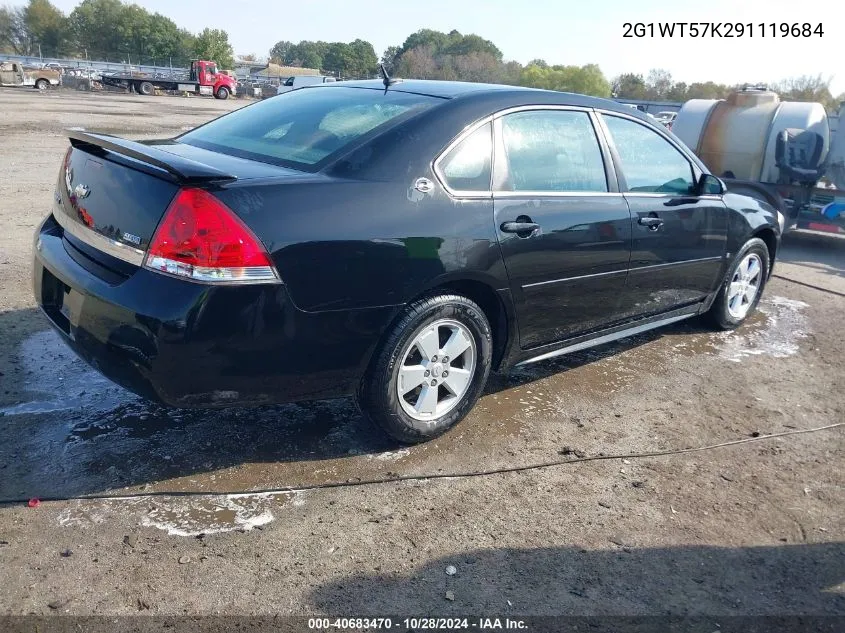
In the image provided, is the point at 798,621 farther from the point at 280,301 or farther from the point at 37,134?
the point at 37,134

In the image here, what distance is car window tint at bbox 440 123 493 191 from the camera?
3.46 meters

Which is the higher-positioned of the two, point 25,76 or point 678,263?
point 25,76

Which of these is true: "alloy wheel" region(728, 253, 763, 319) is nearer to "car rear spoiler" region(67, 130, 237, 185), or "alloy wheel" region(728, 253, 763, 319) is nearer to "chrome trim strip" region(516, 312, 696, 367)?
"chrome trim strip" region(516, 312, 696, 367)

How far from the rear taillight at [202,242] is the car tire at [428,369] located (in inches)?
→ 31.0

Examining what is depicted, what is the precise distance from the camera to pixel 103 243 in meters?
3.04

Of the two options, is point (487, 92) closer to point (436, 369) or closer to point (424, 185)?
point (424, 185)

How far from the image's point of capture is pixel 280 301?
290cm

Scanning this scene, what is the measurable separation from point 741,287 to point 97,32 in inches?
4207

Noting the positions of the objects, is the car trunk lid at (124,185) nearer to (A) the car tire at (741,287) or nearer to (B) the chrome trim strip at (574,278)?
(B) the chrome trim strip at (574,278)

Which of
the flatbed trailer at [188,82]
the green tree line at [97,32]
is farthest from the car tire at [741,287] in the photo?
the green tree line at [97,32]

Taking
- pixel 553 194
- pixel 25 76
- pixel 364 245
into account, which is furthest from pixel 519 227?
pixel 25 76

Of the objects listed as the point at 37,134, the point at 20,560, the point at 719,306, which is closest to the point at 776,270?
the point at 719,306

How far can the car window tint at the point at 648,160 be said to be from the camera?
14.3 feet

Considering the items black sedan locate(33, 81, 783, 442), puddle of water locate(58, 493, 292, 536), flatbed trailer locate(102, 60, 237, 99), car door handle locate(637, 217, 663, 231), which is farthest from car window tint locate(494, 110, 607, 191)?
flatbed trailer locate(102, 60, 237, 99)
